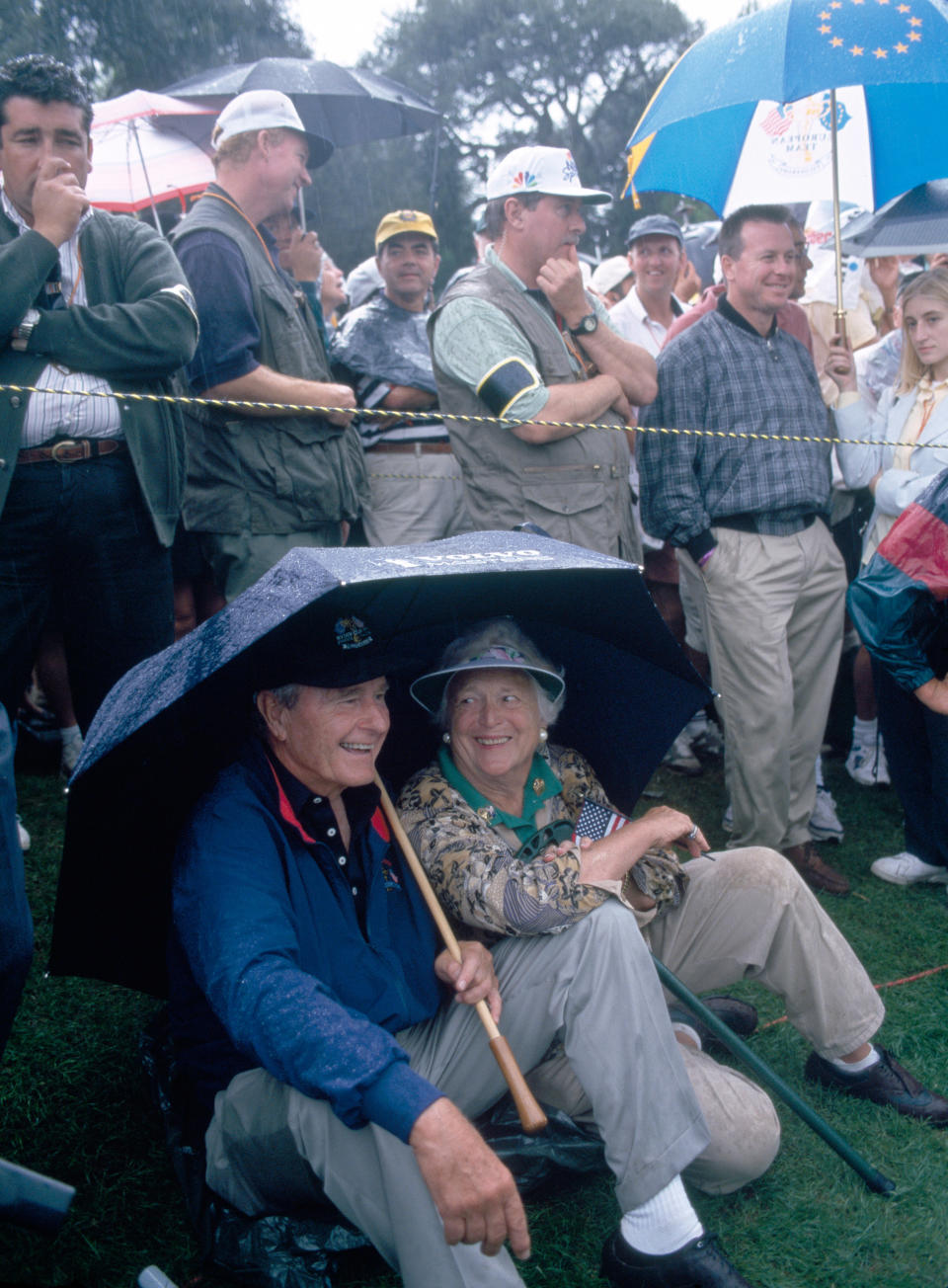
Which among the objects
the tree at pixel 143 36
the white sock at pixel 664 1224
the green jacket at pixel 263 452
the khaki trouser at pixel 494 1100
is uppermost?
the tree at pixel 143 36

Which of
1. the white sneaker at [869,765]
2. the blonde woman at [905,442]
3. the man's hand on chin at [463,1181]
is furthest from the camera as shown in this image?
the white sneaker at [869,765]

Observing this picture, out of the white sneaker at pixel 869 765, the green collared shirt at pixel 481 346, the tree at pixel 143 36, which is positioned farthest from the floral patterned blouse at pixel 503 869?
the tree at pixel 143 36

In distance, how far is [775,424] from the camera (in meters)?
4.11

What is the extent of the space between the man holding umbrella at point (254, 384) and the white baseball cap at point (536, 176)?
703 millimetres

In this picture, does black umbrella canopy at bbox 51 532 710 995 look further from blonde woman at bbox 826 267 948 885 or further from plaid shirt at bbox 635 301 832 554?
blonde woman at bbox 826 267 948 885

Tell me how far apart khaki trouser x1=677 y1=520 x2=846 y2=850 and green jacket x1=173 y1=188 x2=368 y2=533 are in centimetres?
147

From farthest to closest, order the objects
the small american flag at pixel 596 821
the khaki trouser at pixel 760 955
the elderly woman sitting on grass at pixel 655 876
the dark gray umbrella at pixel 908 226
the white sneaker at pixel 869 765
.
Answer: the white sneaker at pixel 869 765 < the dark gray umbrella at pixel 908 226 < the small american flag at pixel 596 821 < the khaki trouser at pixel 760 955 < the elderly woman sitting on grass at pixel 655 876

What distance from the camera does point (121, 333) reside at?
3.00 m

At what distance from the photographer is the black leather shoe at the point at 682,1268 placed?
2.08 meters

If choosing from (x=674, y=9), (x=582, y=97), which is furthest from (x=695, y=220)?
(x=674, y=9)

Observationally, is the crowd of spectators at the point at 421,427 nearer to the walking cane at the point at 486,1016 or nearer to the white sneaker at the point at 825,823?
the white sneaker at the point at 825,823

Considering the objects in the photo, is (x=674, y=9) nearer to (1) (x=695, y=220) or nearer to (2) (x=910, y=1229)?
(1) (x=695, y=220)

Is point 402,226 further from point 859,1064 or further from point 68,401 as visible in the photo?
point 859,1064

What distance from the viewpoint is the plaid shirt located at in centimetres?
405
